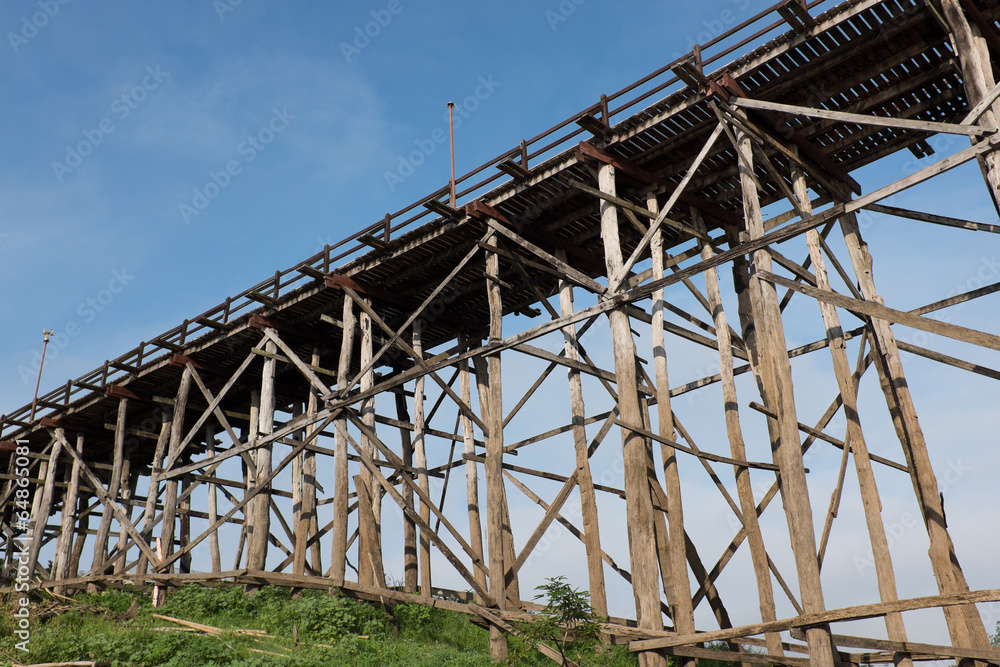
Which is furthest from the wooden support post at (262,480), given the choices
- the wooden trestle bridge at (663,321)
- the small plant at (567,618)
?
the small plant at (567,618)

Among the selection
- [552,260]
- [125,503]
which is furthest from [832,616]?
[125,503]

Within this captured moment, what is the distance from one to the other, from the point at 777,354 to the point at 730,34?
13.5 feet

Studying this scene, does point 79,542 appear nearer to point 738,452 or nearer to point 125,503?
point 125,503

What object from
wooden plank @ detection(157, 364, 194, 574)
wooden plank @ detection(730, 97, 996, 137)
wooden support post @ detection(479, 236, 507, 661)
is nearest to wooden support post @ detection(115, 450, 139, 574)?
wooden plank @ detection(157, 364, 194, 574)

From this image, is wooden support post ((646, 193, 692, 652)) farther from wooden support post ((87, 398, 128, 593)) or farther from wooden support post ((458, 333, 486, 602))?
wooden support post ((87, 398, 128, 593))

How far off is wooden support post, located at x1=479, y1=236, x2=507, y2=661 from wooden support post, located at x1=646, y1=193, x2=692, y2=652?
239cm

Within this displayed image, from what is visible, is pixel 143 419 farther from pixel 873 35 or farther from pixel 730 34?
pixel 873 35

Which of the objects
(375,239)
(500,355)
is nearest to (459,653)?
(500,355)

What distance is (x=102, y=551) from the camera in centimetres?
1953

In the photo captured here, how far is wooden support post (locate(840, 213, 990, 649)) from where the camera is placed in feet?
30.7

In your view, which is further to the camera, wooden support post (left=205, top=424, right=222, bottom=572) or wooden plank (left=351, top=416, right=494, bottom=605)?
wooden support post (left=205, top=424, right=222, bottom=572)

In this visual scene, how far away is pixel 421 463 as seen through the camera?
1509 centimetres

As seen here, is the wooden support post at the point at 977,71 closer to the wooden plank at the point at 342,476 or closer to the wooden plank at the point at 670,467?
the wooden plank at the point at 670,467

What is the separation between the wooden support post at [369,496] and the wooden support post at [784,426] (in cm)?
690
